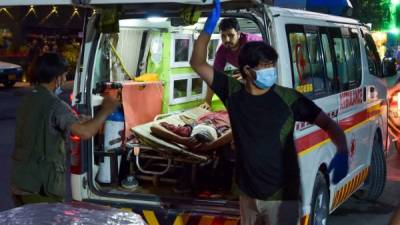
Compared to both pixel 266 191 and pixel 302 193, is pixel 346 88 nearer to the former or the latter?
pixel 302 193

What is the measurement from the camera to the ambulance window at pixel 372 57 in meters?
7.32

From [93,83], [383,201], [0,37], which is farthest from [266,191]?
[0,37]

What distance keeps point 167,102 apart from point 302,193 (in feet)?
7.89

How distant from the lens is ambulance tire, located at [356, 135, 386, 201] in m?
7.48

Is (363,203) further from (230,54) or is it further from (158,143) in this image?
(158,143)

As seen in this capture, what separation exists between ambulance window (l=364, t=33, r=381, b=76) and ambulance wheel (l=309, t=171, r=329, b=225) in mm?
2257

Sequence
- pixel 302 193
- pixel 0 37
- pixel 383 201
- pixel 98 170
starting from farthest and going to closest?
pixel 0 37, pixel 383 201, pixel 98 170, pixel 302 193

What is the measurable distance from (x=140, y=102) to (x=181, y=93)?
101 cm

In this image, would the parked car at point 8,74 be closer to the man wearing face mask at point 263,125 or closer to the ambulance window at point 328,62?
the ambulance window at point 328,62

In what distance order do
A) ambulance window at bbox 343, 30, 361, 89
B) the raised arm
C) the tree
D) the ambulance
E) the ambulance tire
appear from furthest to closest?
the tree, the ambulance tire, ambulance window at bbox 343, 30, 361, 89, the ambulance, the raised arm

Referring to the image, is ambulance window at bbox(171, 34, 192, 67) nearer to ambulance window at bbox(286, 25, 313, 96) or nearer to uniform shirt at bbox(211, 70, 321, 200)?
ambulance window at bbox(286, 25, 313, 96)

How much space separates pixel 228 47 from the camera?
5.85m

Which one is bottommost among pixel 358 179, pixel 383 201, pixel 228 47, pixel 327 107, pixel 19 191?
pixel 383 201

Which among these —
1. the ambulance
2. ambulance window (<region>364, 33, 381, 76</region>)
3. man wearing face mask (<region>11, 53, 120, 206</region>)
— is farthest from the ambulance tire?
man wearing face mask (<region>11, 53, 120, 206</region>)
